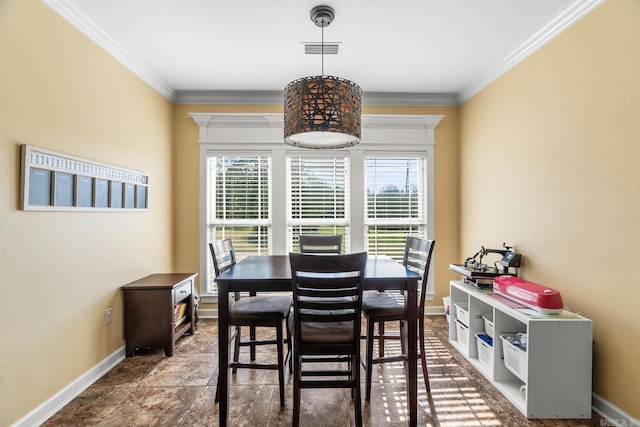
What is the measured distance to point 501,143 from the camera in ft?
9.86

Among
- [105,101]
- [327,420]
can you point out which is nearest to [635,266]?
[327,420]

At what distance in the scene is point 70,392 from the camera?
212 cm

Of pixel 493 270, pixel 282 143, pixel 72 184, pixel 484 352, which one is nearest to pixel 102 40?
pixel 72 184

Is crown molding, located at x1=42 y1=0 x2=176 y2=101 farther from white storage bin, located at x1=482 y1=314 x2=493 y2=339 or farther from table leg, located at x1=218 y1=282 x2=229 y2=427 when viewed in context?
white storage bin, located at x1=482 y1=314 x2=493 y2=339

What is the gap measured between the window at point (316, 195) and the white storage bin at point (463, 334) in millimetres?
1522

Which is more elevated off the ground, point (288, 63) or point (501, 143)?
point (288, 63)

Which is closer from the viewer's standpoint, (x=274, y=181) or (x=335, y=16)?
(x=335, y=16)

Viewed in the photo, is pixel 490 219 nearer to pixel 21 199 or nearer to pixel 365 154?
pixel 365 154

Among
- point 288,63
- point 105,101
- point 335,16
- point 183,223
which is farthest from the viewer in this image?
point 183,223

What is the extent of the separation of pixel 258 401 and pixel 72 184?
194cm

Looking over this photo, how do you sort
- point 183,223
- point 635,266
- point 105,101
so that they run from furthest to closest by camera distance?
point 183,223
point 105,101
point 635,266

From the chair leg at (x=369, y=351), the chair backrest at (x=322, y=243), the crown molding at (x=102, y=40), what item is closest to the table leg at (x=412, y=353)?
the chair leg at (x=369, y=351)

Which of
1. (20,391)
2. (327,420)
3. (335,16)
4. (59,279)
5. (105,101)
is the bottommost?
(327,420)

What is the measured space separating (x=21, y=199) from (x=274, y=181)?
7.61ft
